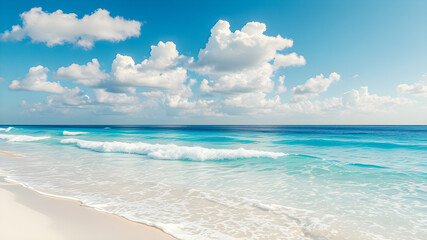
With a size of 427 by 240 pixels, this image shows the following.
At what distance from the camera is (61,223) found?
17.1ft

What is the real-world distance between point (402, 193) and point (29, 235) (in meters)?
11.8

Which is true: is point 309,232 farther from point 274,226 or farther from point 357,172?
point 357,172

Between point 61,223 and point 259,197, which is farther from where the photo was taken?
point 259,197

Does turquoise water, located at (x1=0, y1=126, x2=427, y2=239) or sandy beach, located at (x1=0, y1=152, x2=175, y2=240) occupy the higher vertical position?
sandy beach, located at (x1=0, y1=152, x2=175, y2=240)

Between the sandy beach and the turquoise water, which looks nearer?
the sandy beach

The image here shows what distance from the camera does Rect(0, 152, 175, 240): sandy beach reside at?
4.64m

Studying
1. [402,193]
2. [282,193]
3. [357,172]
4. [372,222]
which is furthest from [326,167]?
[372,222]

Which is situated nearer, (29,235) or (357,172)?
(29,235)

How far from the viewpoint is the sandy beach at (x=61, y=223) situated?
15.2ft

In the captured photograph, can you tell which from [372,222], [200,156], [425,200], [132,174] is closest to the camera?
[372,222]

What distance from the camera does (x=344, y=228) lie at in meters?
5.36

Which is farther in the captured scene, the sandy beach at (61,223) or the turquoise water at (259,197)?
the turquoise water at (259,197)

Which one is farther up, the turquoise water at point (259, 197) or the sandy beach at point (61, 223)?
the sandy beach at point (61, 223)

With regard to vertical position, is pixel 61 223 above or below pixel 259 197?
above
